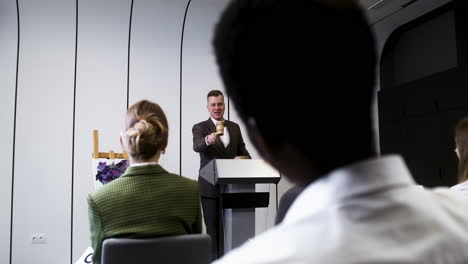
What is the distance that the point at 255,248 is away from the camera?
37 cm

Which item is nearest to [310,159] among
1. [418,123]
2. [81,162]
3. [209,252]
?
[209,252]

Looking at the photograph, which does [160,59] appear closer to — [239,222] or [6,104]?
[6,104]

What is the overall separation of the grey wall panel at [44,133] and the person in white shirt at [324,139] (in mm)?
4479

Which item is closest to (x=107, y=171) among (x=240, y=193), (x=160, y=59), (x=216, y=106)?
(x=240, y=193)

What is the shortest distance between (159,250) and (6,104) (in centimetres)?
369

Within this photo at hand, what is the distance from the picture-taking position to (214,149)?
375 cm

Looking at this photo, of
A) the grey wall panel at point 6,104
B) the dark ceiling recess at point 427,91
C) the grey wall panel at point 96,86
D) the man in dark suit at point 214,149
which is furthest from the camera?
the dark ceiling recess at point 427,91

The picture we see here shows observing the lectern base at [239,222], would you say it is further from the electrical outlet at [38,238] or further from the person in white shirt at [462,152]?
the electrical outlet at [38,238]

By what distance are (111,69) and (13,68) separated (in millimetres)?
996

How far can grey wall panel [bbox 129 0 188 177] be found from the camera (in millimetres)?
4922

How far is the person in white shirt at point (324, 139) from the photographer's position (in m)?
0.35

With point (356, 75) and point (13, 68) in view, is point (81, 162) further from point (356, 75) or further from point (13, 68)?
point (356, 75)

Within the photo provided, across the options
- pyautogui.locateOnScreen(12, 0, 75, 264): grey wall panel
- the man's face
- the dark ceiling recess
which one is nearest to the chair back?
the man's face

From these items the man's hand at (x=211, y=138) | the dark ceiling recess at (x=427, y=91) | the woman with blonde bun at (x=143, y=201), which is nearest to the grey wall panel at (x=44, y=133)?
the man's hand at (x=211, y=138)
